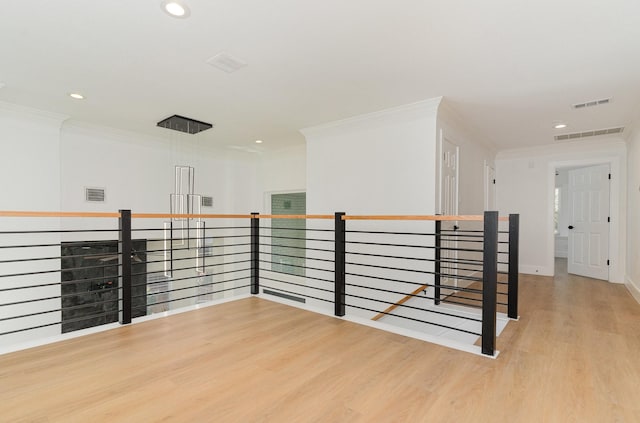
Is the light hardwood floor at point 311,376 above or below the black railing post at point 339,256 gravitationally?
below

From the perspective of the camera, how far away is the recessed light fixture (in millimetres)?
1963

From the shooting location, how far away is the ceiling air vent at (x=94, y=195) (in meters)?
4.74

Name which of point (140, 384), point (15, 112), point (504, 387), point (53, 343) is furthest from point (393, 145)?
point (15, 112)

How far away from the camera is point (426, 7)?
6.57 feet

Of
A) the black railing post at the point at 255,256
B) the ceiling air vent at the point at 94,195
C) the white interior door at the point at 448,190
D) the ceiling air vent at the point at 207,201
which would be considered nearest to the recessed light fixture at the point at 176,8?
the black railing post at the point at 255,256

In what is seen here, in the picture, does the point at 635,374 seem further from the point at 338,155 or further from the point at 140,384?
the point at 338,155

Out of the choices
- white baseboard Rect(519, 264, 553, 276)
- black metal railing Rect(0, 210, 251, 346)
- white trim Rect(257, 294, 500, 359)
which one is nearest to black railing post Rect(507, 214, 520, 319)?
white trim Rect(257, 294, 500, 359)

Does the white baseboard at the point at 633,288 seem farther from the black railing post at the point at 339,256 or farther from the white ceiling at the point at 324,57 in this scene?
the black railing post at the point at 339,256

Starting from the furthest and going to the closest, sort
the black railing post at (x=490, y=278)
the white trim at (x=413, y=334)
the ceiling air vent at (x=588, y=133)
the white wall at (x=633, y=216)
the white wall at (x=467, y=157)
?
the ceiling air vent at (x=588, y=133) < the white wall at (x=633, y=216) < the white wall at (x=467, y=157) < the white trim at (x=413, y=334) < the black railing post at (x=490, y=278)

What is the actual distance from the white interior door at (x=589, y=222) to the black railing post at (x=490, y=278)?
470cm

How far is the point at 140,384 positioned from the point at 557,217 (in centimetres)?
969

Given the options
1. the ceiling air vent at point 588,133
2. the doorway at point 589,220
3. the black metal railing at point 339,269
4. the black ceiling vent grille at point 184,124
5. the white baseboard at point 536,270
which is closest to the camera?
the black metal railing at point 339,269

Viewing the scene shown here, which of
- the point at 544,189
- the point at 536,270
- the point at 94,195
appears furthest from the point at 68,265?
the point at 544,189

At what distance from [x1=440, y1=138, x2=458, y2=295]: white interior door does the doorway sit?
285cm
